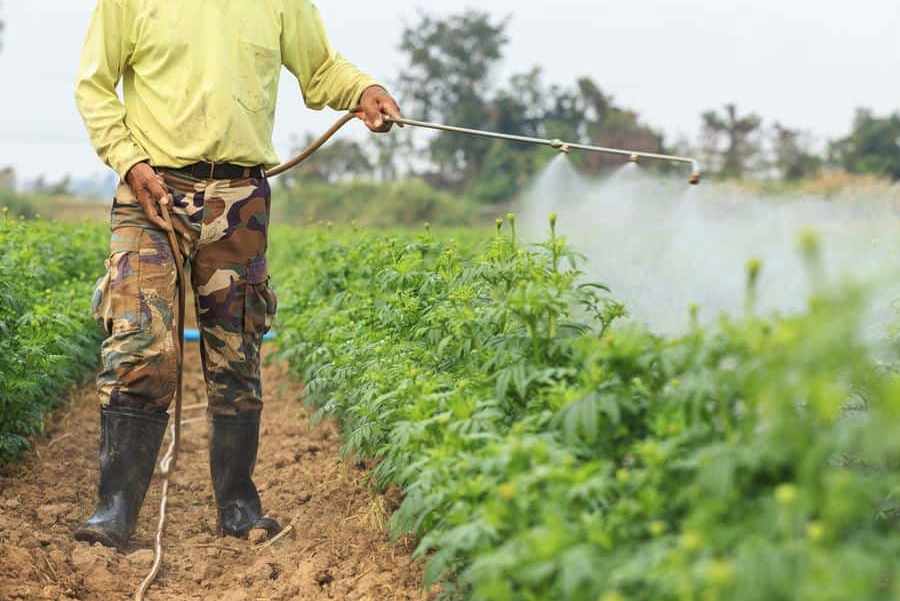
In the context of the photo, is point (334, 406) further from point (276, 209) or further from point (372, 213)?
point (276, 209)

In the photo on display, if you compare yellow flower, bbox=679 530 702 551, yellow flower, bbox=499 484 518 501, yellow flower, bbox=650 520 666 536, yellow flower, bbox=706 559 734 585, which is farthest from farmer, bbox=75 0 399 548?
yellow flower, bbox=706 559 734 585

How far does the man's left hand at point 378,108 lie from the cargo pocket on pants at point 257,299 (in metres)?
0.69

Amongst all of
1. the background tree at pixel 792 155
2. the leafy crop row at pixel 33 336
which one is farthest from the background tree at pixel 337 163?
the leafy crop row at pixel 33 336

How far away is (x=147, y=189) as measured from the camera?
4.22m

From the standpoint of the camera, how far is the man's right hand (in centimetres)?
420

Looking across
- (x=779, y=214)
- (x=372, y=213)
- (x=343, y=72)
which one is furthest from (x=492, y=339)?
(x=372, y=213)

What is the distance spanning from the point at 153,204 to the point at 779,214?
4013mm

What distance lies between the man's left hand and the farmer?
1.24 ft

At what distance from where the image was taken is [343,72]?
484 cm

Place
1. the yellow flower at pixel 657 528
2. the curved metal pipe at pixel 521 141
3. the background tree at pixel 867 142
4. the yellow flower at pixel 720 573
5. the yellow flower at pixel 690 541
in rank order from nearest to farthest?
1. the yellow flower at pixel 720 573
2. the yellow flower at pixel 690 541
3. the yellow flower at pixel 657 528
4. the curved metal pipe at pixel 521 141
5. the background tree at pixel 867 142

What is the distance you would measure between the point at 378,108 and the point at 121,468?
169 cm

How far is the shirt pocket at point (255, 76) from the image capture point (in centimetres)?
440

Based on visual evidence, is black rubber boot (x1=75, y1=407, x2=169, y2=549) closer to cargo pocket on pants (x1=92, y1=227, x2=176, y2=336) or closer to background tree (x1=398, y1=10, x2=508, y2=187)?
cargo pocket on pants (x1=92, y1=227, x2=176, y2=336)

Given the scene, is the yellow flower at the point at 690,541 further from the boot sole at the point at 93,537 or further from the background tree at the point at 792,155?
the background tree at the point at 792,155
